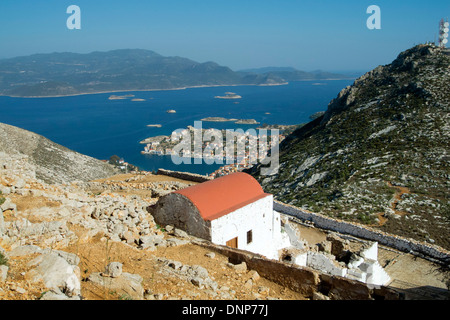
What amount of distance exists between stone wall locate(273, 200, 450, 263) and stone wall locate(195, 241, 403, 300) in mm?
8321

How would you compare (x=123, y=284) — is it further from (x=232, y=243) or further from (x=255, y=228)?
(x=255, y=228)

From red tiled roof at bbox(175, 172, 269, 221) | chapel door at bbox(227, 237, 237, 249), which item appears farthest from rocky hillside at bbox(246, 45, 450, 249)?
chapel door at bbox(227, 237, 237, 249)

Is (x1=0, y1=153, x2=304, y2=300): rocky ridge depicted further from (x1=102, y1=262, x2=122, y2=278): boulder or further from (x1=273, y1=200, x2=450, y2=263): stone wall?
(x1=273, y1=200, x2=450, y2=263): stone wall

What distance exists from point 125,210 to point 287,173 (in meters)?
21.5

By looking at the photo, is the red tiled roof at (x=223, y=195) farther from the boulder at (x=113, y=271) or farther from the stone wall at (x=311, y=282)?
the boulder at (x=113, y=271)

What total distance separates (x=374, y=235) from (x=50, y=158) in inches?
1037

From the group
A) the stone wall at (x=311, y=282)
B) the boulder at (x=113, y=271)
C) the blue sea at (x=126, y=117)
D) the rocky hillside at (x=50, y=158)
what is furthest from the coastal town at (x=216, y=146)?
the boulder at (x=113, y=271)

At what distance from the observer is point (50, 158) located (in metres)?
31.0

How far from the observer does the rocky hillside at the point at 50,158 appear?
2783 centimetres

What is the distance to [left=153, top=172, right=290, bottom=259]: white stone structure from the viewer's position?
10664 millimetres

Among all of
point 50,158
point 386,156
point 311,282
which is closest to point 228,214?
point 311,282
